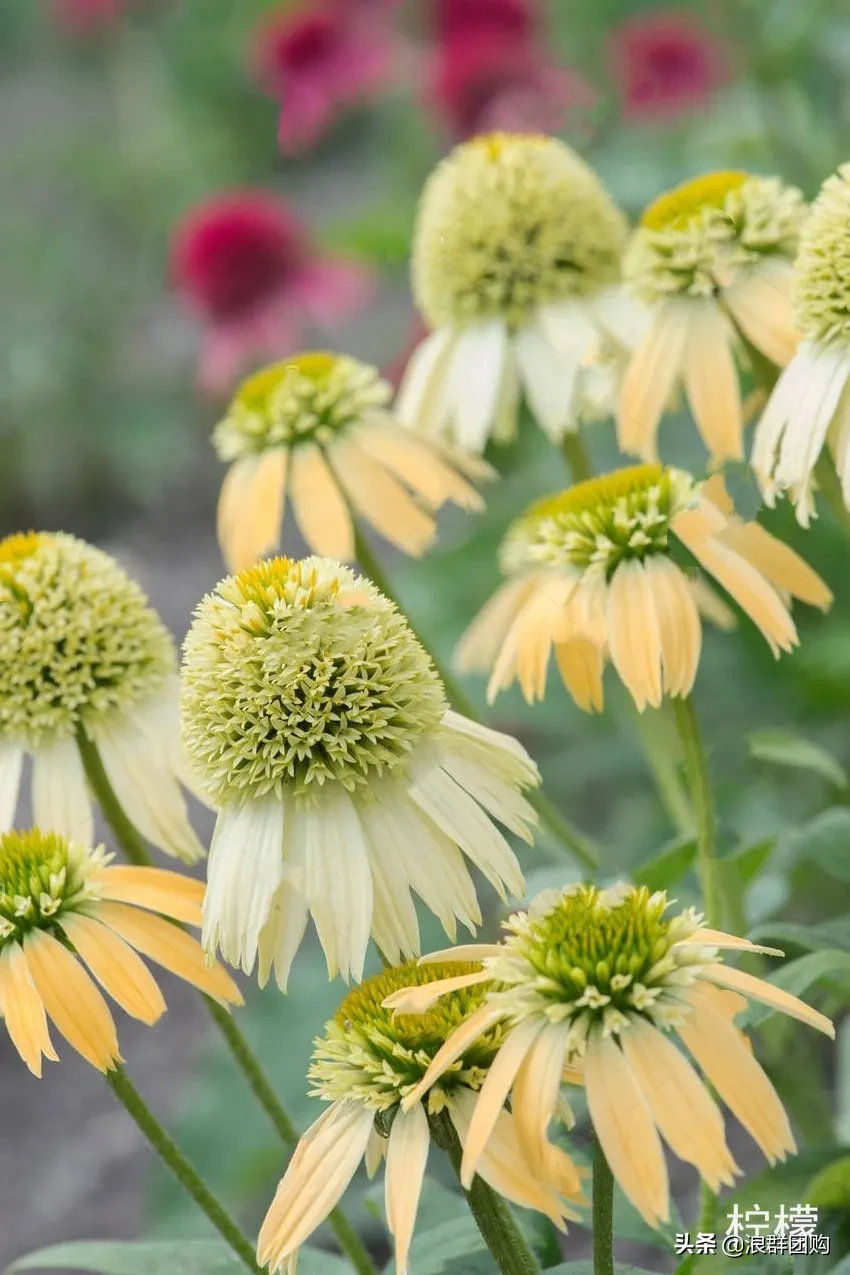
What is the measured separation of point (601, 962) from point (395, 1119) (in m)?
0.08

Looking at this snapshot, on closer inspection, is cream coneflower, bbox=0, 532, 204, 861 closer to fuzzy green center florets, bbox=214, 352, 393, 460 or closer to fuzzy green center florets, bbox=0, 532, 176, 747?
fuzzy green center florets, bbox=0, 532, 176, 747

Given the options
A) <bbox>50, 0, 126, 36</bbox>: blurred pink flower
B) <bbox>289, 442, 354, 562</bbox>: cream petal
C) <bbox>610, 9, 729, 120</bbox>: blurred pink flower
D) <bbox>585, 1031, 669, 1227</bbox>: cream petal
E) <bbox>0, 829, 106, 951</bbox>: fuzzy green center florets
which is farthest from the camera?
<bbox>50, 0, 126, 36</bbox>: blurred pink flower

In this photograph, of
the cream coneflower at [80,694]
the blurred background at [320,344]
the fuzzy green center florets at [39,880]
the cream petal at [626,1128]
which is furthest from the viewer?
the blurred background at [320,344]

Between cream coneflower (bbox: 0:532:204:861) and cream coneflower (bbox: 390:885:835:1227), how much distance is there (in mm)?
205

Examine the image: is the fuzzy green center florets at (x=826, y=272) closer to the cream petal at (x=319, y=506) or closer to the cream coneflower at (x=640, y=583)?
the cream coneflower at (x=640, y=583)

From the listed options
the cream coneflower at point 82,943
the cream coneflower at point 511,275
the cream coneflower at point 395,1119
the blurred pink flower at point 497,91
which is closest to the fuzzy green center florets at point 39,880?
the cream coneflower at point 82,943

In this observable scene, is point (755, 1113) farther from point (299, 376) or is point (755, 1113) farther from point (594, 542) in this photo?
point (299, 376)

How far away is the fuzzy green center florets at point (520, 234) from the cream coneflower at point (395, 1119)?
1.38 feet

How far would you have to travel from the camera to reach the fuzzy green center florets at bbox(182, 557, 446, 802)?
511 millimetres

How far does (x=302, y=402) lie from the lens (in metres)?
0.82

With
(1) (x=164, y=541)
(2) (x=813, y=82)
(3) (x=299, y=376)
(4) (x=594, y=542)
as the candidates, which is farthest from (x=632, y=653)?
(1) (x=164, y=541)

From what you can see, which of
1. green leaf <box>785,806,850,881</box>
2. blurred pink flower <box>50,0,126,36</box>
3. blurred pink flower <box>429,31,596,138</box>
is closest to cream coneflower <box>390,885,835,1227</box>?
green leaf <box>785,806,850,881</box>

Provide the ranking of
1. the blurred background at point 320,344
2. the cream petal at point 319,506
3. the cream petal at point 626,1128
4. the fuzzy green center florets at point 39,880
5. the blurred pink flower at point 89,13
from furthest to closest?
1. the blurred pink flower at point 89,13
2. the blurred background at point 320,344
3. the cream petal at point 319,506
4. the fuzzy green center florets at point 39,880
5. the cream petal at point 626,1128

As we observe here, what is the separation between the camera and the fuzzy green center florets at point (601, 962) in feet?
1.52
